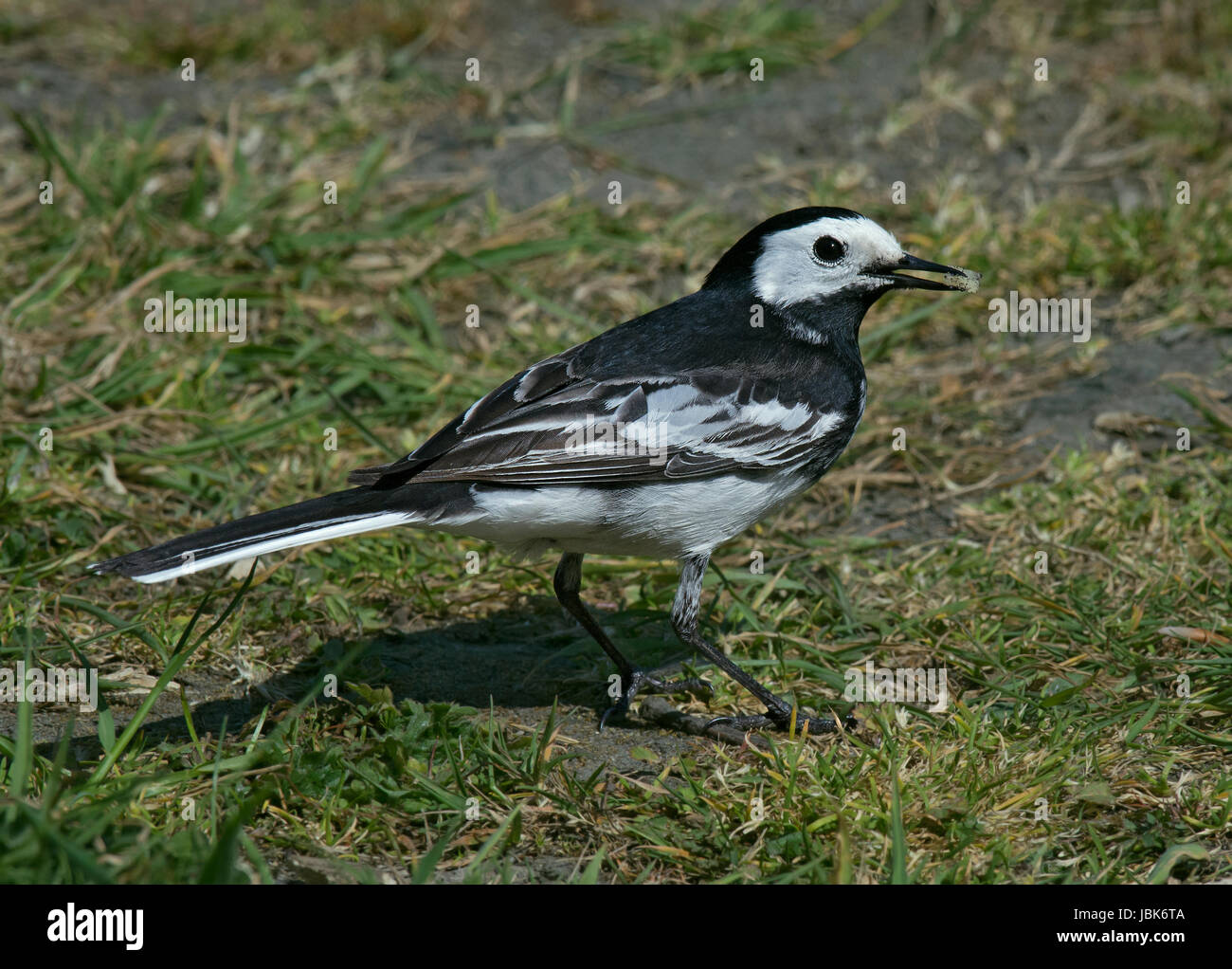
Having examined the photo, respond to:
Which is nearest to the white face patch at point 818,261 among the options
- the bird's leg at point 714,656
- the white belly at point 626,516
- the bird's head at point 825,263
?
the bird's head at point 825,263

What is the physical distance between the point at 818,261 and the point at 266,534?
95.9 inches

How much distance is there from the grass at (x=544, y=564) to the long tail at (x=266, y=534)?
351 millimetres

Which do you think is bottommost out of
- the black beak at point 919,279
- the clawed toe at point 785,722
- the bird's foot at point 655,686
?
the clawed toe at point 785,722

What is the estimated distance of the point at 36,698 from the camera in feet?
14.6

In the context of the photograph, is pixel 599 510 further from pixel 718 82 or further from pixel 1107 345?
pixel 718 82

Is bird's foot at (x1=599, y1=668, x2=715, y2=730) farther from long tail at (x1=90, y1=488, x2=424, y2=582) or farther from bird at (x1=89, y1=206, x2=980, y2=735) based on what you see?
long tail at (x1=90, y1=488, x2=424, y2=582)

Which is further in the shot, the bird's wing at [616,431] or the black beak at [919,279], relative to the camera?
the black beak at [919,279]

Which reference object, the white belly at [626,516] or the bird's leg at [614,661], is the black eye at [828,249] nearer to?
the white belly at [626,516]

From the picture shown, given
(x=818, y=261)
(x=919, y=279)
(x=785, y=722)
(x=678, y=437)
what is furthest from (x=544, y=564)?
(x=919, y=279)

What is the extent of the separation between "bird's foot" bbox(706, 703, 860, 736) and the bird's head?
5.32 ft

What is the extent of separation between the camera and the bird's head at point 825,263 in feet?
16.6

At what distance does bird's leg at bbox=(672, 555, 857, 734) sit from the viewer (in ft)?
15.5

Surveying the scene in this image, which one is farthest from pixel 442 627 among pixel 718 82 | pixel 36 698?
pixel 718 82

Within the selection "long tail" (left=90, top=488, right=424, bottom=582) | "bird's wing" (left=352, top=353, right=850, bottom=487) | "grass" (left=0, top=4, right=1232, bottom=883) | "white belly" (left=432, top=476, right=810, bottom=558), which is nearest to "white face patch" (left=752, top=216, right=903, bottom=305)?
"bird's wing" (left=352, top=353, right=850, bottom=487)
